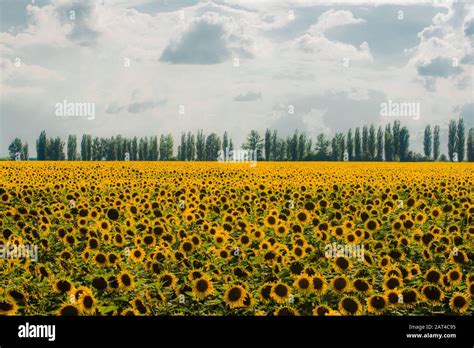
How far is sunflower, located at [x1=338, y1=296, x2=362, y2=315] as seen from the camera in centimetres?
710

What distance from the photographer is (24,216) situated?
1191 centimetres

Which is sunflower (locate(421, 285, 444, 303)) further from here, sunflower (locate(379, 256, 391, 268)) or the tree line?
the tree line

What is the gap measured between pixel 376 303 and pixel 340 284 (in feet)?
2.03

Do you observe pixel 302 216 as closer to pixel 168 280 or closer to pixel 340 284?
pixel 340 284

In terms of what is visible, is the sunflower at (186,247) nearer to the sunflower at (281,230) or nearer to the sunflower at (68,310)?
the sunflower at (281,230)

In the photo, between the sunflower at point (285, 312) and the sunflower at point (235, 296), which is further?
the sunflower at point (235, 296)

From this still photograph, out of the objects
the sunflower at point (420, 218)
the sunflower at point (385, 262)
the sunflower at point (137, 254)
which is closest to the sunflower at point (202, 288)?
the sunflower at point (137, 254)

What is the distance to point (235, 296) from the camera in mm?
7465

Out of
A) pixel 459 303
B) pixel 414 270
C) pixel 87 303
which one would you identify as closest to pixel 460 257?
pixel 414 270

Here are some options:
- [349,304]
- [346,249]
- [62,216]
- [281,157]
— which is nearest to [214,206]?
[62,216]

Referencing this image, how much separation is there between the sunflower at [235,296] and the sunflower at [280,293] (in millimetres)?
361

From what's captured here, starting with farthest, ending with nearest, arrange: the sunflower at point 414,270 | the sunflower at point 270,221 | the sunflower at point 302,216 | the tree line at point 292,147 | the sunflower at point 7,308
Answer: the tree line at point 292,147, the sunflower at point 302,216, the sunflower at point 270,221, the sunflower at point 414,270, the sunflower at point 7,308

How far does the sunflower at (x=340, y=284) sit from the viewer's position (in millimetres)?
7809
